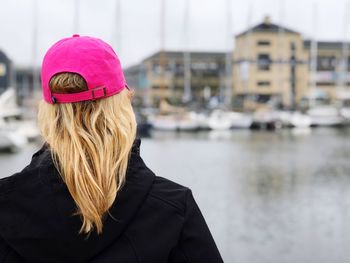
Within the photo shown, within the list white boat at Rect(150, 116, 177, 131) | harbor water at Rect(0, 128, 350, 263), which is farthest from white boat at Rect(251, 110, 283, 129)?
harbor water at Rect(0, 128, 350, 263)

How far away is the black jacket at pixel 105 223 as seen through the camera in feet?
4.16

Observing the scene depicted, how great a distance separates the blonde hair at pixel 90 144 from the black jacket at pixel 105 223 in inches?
1.2

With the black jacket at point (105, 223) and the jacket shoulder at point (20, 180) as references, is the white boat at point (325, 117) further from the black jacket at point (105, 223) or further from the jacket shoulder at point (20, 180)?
the jacket shoulder at point (20, 180)

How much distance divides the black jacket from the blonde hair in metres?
0.03

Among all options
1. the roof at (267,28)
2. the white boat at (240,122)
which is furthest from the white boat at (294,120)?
the roof at (267,28)

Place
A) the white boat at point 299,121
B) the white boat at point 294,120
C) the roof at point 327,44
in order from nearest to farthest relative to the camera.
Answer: the white boat at point 294,120, the white boat at point 299,121, the roof at point 327,44

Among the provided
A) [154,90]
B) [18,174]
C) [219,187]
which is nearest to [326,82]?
[154,90]

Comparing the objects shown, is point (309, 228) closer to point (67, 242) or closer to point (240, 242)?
point (240, 242)

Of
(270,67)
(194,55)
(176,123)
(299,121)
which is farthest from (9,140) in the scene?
(194,55)

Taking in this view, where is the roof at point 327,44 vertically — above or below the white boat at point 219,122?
above

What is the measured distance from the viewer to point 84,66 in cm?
133

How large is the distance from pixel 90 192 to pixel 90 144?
114mm

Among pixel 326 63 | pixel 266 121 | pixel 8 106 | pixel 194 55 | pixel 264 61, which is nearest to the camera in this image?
pixel 8 106

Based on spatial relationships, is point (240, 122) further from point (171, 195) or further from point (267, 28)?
point (171, 195)
